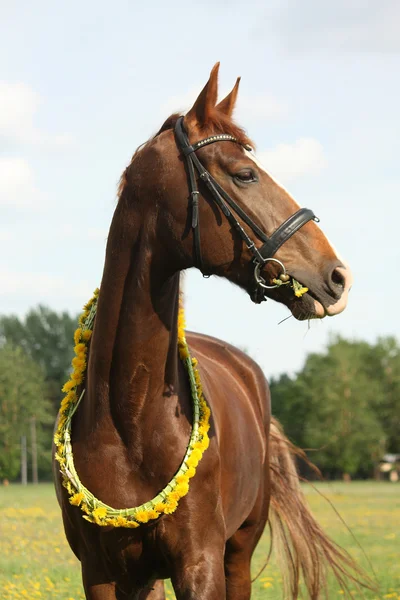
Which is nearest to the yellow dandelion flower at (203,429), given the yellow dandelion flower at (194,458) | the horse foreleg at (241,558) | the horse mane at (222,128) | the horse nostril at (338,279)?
the yellow dandelion flower at (194,458)

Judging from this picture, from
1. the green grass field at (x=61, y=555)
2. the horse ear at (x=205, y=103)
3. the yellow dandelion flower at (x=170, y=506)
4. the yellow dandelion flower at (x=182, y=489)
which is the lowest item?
the green grass field at (x=61, y=555)

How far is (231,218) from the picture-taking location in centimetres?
374

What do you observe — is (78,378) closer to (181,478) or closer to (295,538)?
(181,478)

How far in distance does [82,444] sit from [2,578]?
5158 millimetres

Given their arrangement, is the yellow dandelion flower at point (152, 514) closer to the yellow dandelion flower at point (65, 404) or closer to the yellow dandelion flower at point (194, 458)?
the yellow dandelion flower at point (194, 458)

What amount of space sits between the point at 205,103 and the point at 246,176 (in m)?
0.46

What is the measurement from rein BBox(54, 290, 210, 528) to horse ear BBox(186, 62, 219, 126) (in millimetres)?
1253

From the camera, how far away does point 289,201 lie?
3738 mm

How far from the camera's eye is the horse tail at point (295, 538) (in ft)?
22.2

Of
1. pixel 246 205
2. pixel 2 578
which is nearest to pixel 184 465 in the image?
pixel 246 205

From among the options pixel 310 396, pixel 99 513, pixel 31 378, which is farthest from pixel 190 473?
pixel 310 396

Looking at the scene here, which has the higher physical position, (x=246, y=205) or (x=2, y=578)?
(x=246, y=205)

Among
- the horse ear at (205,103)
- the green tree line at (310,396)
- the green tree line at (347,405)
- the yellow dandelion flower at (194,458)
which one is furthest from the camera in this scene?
the green tree line at (347,405)

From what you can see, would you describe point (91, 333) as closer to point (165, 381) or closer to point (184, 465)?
point (165, 381)
